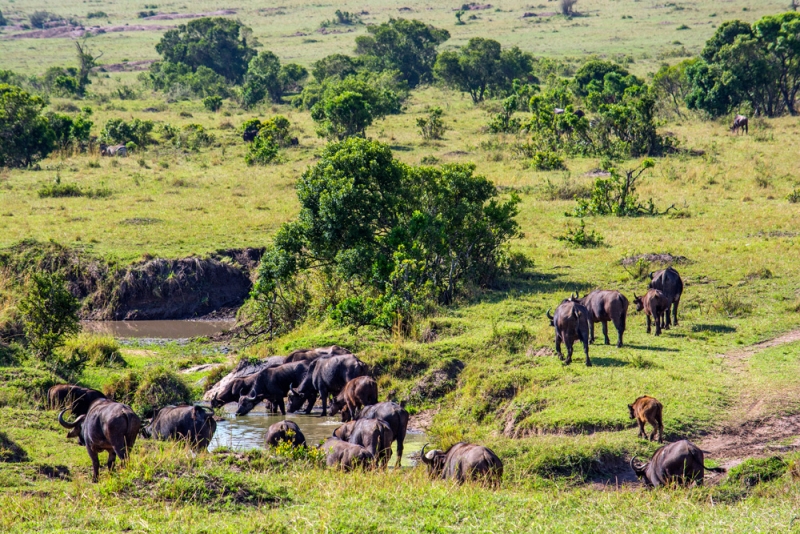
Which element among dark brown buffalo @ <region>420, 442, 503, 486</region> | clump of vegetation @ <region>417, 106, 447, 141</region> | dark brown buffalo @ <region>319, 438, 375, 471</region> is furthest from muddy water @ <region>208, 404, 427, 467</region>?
clump of vegetation @ <region>417, 106, 447, 141</region>

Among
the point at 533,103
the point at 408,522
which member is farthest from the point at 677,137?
the point at 408,522

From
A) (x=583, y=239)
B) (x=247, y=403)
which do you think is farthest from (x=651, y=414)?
(x=583, y=239)

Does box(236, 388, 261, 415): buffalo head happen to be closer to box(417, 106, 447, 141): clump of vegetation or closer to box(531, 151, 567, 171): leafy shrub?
box(531, 151, 567, 171): leafy shrub

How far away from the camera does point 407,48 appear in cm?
7175

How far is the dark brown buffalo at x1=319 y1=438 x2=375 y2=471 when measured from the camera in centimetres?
1058

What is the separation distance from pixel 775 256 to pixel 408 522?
16373 mm

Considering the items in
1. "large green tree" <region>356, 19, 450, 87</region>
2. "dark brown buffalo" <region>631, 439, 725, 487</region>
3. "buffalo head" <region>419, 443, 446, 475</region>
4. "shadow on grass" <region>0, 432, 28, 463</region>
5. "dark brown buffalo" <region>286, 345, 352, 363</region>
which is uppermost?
"large green tree" <region>356, 19, 450, 87</region>

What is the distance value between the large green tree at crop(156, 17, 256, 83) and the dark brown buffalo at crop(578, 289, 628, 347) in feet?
200

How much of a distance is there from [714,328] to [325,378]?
7.50 m

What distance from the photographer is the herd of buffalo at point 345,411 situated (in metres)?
10.2

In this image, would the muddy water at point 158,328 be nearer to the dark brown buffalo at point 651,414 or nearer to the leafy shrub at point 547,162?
the dark brown buffalo at point 651,414

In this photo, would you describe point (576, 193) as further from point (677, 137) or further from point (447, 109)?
point (447, 109)

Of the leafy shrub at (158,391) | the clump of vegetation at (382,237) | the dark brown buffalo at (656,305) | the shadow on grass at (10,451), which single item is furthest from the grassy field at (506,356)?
the leafy shrub at (158,391)

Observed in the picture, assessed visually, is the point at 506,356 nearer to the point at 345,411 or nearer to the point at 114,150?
the point at 345,411
